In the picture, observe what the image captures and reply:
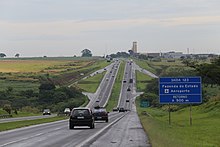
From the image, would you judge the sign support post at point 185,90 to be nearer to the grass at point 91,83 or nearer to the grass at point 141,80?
the grass at point 141,80

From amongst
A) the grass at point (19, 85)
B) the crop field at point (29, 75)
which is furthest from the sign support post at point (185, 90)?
the crop field at point (29, 75)

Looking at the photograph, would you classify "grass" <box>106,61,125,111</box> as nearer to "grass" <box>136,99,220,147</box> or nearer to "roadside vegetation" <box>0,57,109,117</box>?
"roadside vegetation" <box>0,57,109,117</box>

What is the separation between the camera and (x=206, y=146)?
25500 mm

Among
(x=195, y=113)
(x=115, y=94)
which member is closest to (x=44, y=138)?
(x=195, y=113)

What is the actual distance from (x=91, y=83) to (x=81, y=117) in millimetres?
129979

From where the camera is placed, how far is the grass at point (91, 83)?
533 feet

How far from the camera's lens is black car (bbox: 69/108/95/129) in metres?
44.1

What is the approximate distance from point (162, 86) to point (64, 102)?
7935cm

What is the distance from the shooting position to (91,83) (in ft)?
571

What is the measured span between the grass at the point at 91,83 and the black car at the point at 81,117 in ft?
376

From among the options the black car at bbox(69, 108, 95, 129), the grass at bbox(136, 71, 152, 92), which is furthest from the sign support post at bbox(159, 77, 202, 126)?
the grass at bbox(136, 71, 152, 92)

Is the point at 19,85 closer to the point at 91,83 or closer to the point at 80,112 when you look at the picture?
the point at 91,83

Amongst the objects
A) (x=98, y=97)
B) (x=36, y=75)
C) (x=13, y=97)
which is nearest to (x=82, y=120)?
(x=13, y=97)

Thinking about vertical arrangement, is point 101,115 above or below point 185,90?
below
